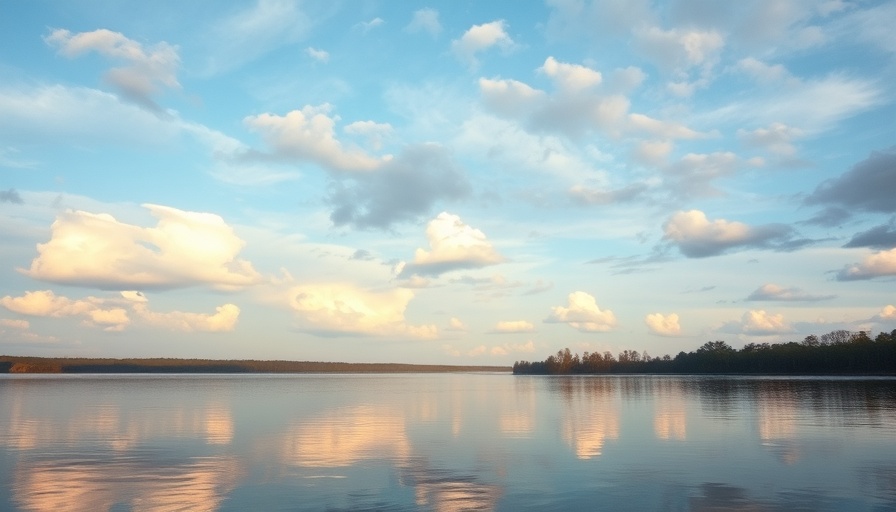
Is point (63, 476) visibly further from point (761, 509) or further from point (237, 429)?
point (761, 509)

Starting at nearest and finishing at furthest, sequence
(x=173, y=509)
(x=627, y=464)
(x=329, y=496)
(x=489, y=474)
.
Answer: (x=173, y=509) → (x=329, y=496) → (x=489, y=474) → (x=627, y=464)

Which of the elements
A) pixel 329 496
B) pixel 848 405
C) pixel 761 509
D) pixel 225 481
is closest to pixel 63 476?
pixel 225 481

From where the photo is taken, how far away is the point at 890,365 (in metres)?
149

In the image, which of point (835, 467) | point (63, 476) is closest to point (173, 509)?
point (63, 476)

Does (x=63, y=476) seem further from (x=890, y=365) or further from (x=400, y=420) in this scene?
(x=890, y=365)

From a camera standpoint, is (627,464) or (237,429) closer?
(627,464)

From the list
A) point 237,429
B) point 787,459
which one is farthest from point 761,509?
point 237,429

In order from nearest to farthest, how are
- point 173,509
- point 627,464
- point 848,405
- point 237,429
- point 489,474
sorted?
point 173,509
point 489,474
point 627,464
point 237,429
point 848,405

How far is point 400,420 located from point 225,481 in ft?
72.4

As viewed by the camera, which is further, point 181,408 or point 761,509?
point 181,408

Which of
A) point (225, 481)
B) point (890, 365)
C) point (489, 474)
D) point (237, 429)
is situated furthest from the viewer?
point (890, 365)

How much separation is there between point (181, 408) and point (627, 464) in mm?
39054

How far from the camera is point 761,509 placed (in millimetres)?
16906

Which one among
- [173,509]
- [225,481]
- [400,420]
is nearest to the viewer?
[173,509]
